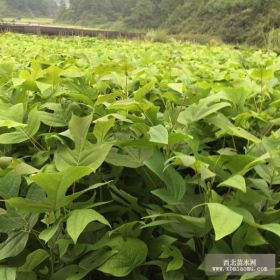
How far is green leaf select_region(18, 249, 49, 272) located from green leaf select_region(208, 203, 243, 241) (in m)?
0.39

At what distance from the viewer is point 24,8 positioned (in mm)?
90125

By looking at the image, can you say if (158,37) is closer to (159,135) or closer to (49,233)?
(159,135)

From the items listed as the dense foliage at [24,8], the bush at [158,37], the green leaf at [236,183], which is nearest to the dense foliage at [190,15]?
the bush at [158,37]

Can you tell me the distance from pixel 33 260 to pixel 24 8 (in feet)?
317

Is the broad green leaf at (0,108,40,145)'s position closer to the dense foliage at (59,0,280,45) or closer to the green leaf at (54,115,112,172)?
the green leaf at (54,115,112,172)

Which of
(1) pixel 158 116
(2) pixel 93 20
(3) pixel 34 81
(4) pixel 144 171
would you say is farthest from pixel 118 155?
(2) pixel 93 20

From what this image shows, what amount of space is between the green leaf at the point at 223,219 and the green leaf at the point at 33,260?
39cm

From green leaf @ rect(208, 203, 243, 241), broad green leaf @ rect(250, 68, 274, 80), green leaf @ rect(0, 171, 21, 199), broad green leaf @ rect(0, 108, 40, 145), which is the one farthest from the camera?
broad green leaf @ rect(250, 68, 274, 80)

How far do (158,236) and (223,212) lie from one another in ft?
0.90

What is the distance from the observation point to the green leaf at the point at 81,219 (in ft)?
2.78

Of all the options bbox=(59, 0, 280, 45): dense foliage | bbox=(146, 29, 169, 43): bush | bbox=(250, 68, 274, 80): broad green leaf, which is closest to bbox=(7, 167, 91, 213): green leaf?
bbox=(250, 68, 274, 80): broad green leaf

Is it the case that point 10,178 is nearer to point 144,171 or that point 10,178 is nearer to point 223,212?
point 144,171

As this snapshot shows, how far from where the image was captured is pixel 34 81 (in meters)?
1.45

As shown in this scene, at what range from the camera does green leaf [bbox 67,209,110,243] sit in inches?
33.3
